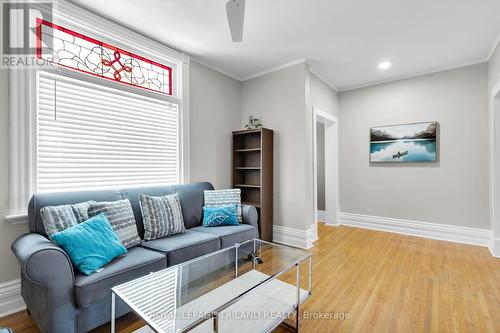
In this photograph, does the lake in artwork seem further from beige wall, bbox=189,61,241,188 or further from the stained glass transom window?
the stained glass transom window

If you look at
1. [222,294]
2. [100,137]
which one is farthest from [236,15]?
[222,294]

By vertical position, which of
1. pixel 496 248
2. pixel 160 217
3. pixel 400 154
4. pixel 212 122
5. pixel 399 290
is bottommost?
pixel 399 290

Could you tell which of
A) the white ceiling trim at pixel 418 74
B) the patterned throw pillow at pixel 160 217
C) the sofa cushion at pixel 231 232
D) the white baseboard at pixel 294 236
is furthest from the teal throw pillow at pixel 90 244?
the white ceiling trim at pixel 418 74

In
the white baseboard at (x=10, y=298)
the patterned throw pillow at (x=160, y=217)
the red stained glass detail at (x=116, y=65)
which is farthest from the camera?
the red stained glass detail at (x=116, y=65)

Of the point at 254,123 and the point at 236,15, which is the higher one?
the point at 236,15

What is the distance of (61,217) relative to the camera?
5.90 ft

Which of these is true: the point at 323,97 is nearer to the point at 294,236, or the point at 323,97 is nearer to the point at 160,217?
the point at 294,236

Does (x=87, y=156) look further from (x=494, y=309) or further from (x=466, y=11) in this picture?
(x=466, y=11)

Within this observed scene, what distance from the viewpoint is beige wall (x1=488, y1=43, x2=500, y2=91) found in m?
2.93

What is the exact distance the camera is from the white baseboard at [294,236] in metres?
3.44

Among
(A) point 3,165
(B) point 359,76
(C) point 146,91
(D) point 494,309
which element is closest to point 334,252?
(D) point 494,309

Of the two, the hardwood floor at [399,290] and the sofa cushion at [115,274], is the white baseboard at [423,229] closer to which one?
the hardwood floor at [399,290]

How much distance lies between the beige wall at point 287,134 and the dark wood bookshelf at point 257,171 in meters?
0.14

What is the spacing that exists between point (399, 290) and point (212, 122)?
3131mm
